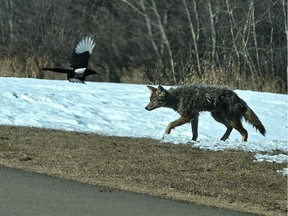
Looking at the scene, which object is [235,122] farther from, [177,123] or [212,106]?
[177,123]

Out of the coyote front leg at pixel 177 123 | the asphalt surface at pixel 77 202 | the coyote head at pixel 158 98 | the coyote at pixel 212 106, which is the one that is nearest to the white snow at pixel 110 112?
the coyote front leg at pixel 177 123

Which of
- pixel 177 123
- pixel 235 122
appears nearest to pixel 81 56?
pixel 177 123

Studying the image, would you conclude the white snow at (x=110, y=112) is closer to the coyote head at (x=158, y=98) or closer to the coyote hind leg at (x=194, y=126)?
the coyote hind leg at (x=194, y=126)

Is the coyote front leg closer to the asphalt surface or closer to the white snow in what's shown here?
the white snow

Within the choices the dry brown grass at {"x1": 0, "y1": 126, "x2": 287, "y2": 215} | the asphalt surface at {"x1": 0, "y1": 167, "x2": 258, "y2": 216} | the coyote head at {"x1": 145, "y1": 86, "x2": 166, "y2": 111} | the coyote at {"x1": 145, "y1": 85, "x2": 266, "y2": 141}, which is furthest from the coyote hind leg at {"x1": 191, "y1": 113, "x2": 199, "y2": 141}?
the asphalt surface at {"x1": 0, "y1": 167, "x2": 258, "y2": 216}

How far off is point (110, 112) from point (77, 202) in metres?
9.42

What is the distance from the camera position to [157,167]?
8.95m

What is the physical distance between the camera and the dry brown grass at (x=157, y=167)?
751 centimetres

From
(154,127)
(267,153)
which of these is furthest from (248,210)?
(154,127)

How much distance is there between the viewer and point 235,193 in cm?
765

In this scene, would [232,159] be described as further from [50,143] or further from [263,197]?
[50,143]

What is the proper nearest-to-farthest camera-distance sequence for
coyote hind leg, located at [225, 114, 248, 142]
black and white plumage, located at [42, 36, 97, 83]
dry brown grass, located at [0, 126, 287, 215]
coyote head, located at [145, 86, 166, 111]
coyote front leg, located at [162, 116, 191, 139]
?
dry brown grass, located at [0, 126, 287, 215], coyote front leg, located at [162, 116, 191, 139], coyote hind leg, located at [225, 114, 248, 142], coyote head, located at [145, 86, 166, 111], black and white plumage, located at [42, 36, 97, 83]

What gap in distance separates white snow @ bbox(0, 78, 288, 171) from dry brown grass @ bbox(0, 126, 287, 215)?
4.74ft

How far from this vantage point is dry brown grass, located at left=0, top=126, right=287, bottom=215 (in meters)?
7.51
